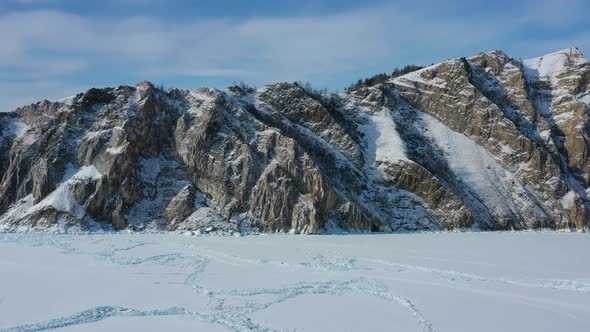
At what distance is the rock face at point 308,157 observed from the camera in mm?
36781

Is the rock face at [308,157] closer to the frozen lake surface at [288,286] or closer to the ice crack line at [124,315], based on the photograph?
Answer: the frozen lake surface at [288,286]

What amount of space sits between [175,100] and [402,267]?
31.2m

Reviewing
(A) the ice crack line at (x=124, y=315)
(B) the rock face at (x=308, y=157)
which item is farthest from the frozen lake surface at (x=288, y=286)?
(B) the rock face at (x=308, y=157)

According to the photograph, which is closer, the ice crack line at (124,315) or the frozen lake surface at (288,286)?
the ice crack line at (124,315)

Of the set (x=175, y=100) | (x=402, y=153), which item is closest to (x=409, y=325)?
(x=402, y=153)

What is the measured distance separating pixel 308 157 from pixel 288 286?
886 inches

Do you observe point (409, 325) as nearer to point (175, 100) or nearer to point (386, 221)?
point (386, 221)

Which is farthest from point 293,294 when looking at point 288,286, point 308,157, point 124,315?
point 308,157

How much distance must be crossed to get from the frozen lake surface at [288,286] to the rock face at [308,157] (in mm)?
7920

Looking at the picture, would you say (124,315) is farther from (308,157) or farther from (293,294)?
(308,157)

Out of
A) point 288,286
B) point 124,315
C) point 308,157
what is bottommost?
point 124,315

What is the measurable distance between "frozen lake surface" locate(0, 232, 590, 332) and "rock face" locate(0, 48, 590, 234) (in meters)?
7.92

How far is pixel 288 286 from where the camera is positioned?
17.5 meters

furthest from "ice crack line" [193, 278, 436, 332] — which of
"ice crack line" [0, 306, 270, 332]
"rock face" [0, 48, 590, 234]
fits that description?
"rock face" [0, 48, 590, 234]
